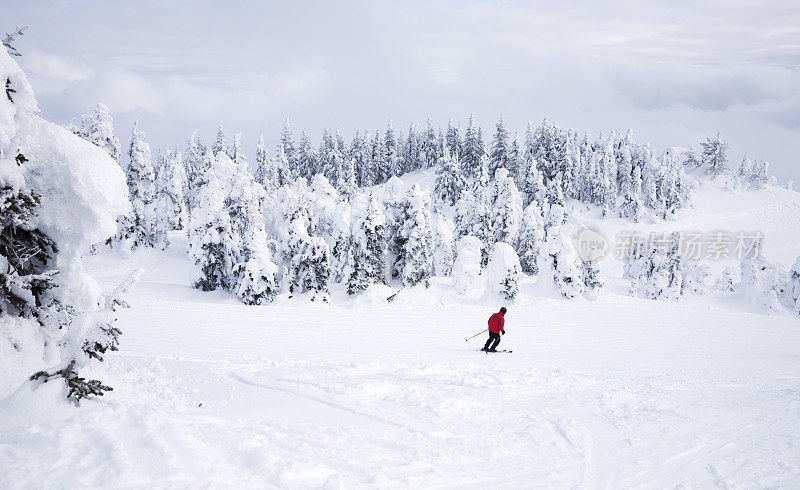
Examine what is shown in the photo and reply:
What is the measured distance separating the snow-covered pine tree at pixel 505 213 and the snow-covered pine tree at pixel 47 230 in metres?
48.6

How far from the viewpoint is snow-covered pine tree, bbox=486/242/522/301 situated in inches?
1342

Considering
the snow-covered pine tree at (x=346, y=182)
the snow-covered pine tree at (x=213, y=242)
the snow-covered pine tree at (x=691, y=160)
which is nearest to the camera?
the snow-covered pine tree at (x=213, y=242)

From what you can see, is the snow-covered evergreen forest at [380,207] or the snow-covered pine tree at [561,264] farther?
the snow-covered pine tree at [561,264]

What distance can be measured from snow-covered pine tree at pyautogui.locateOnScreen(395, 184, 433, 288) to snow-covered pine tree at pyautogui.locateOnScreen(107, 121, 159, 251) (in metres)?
28.9

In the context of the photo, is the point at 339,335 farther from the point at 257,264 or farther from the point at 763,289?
the point at 763,289

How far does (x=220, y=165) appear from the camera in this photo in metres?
36.3

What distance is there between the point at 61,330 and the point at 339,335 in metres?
9.27

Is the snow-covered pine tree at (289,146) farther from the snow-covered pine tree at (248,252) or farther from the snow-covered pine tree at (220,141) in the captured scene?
the snow-covered pine tree at (248,252)

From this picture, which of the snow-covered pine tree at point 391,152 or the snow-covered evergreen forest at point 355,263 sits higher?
the snow-covered pine tree at point 391,152

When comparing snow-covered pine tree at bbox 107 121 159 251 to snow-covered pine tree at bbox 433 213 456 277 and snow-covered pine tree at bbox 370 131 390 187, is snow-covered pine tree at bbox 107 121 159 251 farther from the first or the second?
snow-covered pine tree at bbox 370 131 390 187

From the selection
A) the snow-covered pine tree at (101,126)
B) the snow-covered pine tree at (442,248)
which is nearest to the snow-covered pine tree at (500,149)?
the snow-covered pine tree at (442,248)

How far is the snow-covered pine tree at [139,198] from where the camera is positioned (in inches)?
1842

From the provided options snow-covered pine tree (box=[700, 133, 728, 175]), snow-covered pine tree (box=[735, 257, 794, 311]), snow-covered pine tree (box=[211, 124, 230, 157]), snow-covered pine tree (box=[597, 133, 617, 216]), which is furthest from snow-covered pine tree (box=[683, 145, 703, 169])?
snow-covered pine tree (box=[211, 124, 230, 157])

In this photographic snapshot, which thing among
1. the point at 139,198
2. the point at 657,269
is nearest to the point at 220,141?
the point at 139,198
